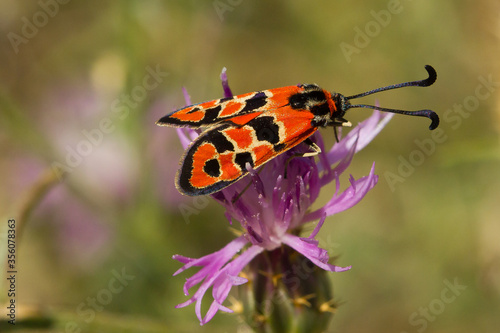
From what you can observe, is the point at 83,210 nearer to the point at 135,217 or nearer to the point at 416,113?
the point at 135,217

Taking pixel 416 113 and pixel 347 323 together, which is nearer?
pixel 416 113

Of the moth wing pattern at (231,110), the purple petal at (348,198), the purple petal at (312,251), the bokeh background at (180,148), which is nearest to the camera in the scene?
the purple petal at (312,251)

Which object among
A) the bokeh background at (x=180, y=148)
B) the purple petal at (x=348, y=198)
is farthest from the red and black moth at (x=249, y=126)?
the bokeh background at (x=180, y=148)

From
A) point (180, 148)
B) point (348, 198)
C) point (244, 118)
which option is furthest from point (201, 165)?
point (180, 148)

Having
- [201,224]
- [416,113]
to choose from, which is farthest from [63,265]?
[416,113]

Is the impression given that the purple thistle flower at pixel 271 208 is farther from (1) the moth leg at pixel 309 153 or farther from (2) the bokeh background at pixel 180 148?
(2) the bokeh background at pixel 180 148

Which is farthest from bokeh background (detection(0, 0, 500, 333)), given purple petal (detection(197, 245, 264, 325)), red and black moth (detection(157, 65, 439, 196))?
purple petal (detection(197, 245, 264, 325))
